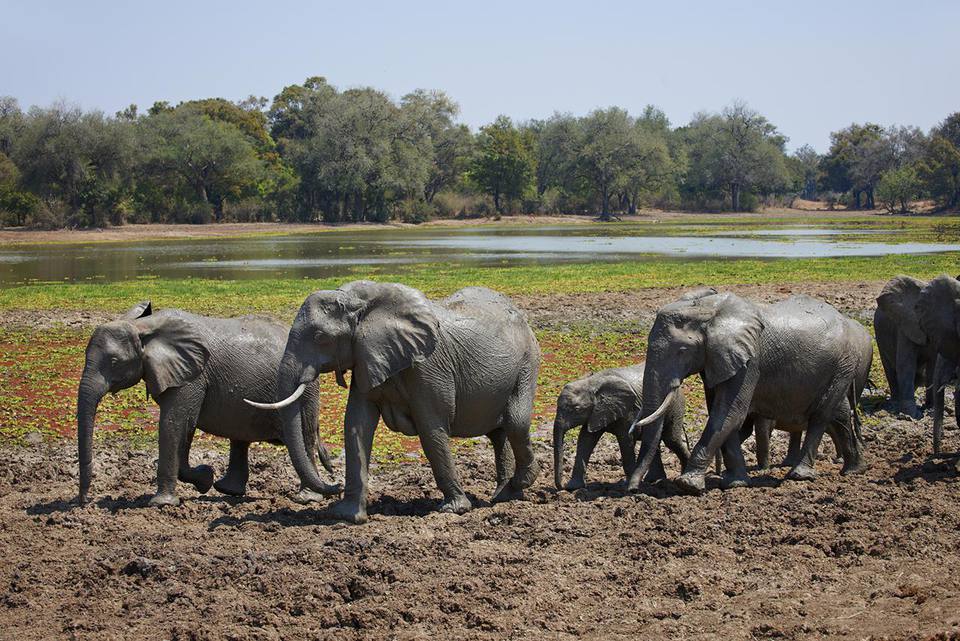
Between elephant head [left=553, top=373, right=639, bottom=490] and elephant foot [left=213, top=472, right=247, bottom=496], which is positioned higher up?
elephant head [left=553, top=373, right=639, bottom=490]

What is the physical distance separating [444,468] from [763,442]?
3517 millimetres

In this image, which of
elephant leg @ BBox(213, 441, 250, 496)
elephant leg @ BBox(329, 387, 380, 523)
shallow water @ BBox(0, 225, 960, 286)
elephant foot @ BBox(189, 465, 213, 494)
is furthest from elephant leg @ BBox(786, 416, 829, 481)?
shallow water @ BBox(0, 225, 960, 286)

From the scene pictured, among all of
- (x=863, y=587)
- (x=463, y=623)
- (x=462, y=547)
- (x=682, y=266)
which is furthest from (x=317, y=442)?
(x=682, y=266)

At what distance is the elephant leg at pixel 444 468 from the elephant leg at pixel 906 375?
6589mm

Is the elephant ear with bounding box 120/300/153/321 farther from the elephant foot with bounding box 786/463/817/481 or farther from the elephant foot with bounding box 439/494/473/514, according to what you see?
the elephant foot with bounding box 786/463/817/481

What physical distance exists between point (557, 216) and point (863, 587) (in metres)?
105

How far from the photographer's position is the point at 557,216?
111 metres

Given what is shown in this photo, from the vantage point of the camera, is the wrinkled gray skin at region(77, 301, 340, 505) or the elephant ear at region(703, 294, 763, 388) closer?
the wrinkled gray skin at region(77, 301, 340, 505)

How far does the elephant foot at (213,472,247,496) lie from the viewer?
10.2 metres

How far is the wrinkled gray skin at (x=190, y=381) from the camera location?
958 cm

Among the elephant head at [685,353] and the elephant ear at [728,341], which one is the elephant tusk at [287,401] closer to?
the elephant head at [685,353]

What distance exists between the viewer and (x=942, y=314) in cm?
1129

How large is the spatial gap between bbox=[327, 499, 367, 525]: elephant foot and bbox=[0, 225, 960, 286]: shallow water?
27653 mm

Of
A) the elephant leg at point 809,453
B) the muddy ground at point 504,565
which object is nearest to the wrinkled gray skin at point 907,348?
the elephant leg at point 809,453
